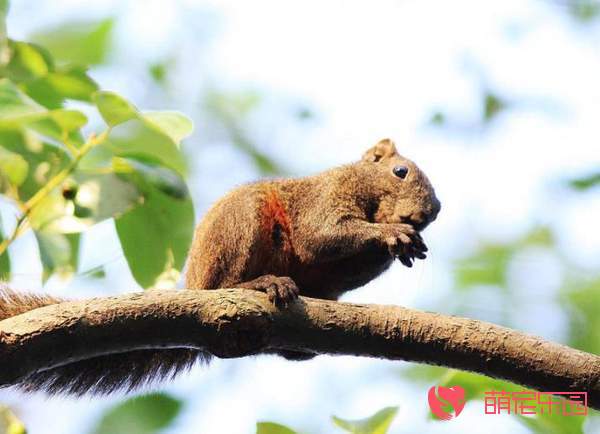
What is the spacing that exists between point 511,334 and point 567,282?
4802 mm

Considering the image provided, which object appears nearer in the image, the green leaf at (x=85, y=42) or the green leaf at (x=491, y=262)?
the green leaf at (x=85, y=42)

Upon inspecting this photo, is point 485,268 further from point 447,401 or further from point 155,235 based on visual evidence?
point 155,235

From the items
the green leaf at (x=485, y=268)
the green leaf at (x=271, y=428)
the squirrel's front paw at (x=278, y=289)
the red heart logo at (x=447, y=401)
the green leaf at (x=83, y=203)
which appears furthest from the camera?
the green leaf at (x=485, y=268)

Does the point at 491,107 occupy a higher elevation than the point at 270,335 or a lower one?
higher

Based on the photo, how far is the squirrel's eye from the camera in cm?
522

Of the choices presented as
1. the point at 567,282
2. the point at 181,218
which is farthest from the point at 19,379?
the point at 567,282

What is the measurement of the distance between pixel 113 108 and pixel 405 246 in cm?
214

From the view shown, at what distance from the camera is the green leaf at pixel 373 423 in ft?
8.06

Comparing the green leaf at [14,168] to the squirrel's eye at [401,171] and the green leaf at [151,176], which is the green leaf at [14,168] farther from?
the squirrel's eye at [401,171]

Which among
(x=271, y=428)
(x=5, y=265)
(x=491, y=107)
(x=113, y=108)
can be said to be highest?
(x=491, y=107)

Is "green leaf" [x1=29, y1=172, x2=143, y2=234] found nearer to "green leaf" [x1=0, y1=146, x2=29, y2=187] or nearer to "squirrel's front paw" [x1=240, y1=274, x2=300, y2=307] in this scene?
"green leaf" [x1=0, y1=146, x2=29, y2=187]

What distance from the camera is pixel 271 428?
240 cm

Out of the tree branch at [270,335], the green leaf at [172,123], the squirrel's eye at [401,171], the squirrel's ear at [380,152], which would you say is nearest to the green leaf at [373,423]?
the tree branch at [270,335]

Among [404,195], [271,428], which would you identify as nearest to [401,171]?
[404,195]
